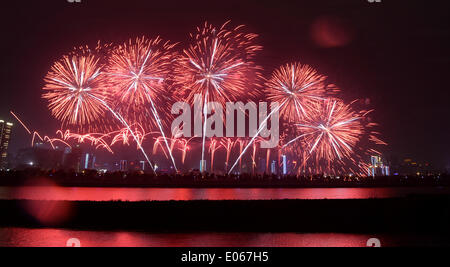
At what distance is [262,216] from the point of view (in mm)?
12922

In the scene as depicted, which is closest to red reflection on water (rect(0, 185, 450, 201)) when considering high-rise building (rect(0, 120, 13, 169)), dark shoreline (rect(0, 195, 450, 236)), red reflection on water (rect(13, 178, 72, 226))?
dark shoreline (rect(0, 195, 450, 236))

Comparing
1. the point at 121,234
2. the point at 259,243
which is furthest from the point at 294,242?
the point at 121,234

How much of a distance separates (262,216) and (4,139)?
133 metres

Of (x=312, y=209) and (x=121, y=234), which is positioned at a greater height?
(x=312, y=209)

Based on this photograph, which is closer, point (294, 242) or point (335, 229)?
point (294, 242)

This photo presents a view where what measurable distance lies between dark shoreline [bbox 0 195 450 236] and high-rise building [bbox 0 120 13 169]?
119 m

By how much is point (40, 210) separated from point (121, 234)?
474 centimetres

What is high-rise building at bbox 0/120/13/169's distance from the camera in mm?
110625

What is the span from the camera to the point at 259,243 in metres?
10.5

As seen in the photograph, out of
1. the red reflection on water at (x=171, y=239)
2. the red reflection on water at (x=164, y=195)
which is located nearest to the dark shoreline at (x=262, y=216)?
the red reflection on water at (x=171, y=239)

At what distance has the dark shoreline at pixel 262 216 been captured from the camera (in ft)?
41.7
